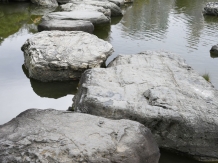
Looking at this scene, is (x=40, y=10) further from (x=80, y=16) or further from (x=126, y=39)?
(x=126, y=39)

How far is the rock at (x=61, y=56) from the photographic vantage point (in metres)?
4.23

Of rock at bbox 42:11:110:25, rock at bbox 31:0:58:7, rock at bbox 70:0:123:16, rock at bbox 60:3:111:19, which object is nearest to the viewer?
rock at bbox 42:11:110:25

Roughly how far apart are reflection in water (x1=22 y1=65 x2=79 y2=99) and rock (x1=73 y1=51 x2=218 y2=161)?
0.64 m

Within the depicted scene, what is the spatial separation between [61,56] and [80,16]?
279 centimetres

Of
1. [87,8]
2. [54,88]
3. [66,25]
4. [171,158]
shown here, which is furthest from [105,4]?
[171,158]

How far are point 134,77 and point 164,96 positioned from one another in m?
0.60

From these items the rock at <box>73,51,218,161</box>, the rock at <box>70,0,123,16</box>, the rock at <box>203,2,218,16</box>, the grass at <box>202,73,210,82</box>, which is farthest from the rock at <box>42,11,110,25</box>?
the rock at <box>203,2,218,16</box>

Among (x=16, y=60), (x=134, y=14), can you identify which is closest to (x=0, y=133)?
(x=16, y=60)

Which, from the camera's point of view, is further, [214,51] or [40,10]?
[40,10]

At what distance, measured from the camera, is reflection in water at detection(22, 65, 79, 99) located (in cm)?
410

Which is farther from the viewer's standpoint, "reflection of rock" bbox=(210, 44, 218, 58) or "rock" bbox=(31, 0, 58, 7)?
"rock" bbox=(31, 0, 58, 7)

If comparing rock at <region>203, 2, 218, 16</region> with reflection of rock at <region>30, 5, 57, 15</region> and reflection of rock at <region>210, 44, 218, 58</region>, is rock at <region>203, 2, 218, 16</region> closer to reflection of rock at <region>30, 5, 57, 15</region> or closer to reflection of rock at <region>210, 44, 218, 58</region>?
reflection of rock at <region>210, 44, 218, 58</region>

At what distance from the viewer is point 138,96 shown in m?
3.20

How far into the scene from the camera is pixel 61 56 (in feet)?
14.2
